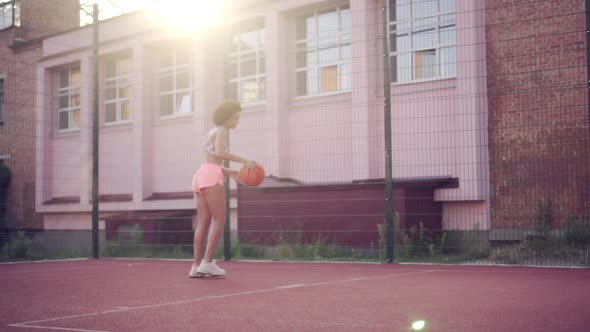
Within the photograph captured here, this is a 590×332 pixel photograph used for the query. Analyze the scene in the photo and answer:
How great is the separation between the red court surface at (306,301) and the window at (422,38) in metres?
7.94

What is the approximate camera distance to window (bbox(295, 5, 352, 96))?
17875 mm

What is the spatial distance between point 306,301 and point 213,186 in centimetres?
246

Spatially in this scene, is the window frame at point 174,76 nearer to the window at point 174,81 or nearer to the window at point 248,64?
the window at point 174,81

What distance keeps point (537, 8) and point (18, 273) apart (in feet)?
34.1

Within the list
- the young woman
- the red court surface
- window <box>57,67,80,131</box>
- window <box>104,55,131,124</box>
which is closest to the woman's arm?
the young woman

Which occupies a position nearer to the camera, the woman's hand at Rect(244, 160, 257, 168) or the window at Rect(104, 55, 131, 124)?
→ the woman's hand at Rect(244, 160, 257, 168)

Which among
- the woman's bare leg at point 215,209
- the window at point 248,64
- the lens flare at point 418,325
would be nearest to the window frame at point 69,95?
the window at point 248,64

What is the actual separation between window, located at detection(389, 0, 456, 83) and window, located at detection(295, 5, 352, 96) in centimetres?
119

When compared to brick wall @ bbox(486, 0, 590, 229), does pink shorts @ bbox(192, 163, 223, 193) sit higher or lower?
lower

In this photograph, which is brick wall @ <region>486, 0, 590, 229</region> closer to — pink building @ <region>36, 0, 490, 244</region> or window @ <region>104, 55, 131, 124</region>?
pink building @ <region>36, 0, 490, 244</region>

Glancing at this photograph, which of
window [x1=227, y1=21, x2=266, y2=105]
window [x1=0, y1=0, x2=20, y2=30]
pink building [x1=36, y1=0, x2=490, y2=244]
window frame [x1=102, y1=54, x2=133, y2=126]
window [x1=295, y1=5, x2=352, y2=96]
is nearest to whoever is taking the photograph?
pink building [x1=36, y1=0, x2=490, y2=244]

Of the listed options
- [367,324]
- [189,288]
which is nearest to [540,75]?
[189,288]

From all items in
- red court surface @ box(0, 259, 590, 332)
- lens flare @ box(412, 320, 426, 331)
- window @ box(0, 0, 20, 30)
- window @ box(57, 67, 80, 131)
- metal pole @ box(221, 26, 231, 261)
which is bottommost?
red court surface @ box(0, 259, 590, 332)

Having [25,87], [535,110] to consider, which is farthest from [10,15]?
[535,110]
